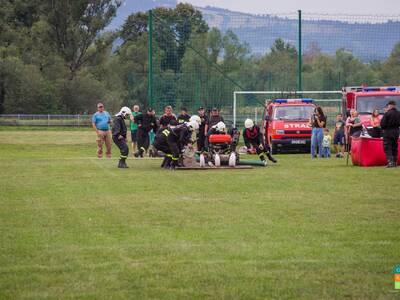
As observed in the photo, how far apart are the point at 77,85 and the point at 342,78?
121ft

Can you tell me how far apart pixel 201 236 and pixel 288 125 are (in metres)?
22.8

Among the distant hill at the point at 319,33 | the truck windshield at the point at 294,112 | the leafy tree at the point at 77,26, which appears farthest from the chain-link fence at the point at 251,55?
the leafy tree at the point at 77,26

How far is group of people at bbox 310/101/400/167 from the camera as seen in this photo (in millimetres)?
23984

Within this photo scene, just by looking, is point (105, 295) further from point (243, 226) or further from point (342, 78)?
point (342, 78)

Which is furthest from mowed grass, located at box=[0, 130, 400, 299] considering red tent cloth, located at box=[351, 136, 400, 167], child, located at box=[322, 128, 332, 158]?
child, located at box=[322, 128, 332, 158]

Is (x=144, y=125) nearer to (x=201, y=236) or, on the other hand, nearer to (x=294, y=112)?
(x=294, y=112)

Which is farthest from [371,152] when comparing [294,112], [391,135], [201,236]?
[201,236]

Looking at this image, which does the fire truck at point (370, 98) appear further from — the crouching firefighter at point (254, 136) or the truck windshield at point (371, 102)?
the crouching firefighter at point (254, 136)

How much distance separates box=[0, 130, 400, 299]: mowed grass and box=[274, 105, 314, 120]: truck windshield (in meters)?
13.1

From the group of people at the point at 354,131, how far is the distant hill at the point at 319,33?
8.57 meters

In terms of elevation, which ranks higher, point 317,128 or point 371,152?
point 317,128

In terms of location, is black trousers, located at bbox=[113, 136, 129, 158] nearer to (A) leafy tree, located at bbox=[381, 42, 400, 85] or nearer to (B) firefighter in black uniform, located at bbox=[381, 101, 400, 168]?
(B) firefighter in black uniform, located at bbox=[381, 101, 400, 168]

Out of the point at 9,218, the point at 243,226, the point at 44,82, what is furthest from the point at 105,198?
the point at 44,82

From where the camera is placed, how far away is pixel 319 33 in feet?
137
